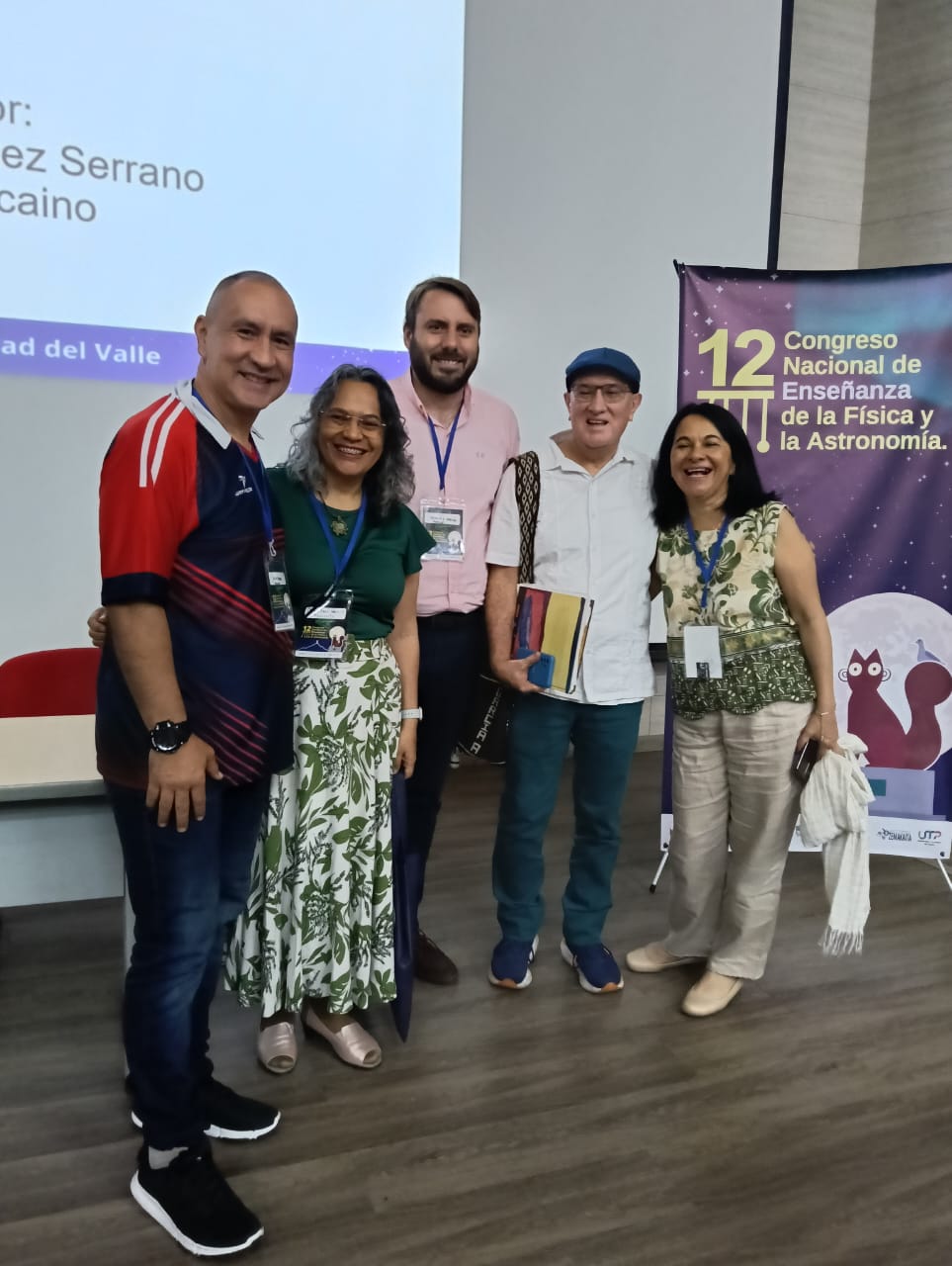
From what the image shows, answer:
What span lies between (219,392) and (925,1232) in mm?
1861

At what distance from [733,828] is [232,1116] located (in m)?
1.32

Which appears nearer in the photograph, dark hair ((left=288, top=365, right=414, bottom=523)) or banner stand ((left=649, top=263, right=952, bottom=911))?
dark hair ((left=288, top=365, right=414, bottom=523))

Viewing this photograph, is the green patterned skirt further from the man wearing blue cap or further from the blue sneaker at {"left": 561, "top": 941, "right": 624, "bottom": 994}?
the blue sneaker at {"left": 561, "top": 941, "right": 624, "bottom": 994}

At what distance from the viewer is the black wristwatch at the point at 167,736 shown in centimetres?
134

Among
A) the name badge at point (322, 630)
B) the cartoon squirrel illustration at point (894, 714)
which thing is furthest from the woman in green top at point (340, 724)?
the cartoon squirrel illustration at point (894, 714)

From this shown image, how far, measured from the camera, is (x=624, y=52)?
383 cm

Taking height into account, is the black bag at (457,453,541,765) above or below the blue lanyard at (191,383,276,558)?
below

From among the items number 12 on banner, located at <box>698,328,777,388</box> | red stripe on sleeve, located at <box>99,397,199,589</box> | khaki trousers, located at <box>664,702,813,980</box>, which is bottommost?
khaki trousers, located at <box>664,702,813,980</box>

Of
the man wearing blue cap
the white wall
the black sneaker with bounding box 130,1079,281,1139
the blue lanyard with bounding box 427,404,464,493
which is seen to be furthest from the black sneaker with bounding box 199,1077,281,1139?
the white wall

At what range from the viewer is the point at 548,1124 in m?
1.86

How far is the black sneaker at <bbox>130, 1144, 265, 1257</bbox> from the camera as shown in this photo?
1.49 metres

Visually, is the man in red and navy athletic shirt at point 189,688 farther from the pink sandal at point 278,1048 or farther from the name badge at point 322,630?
the pink sandal at point 278,1048

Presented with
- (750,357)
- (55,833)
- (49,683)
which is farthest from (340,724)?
(750,357)

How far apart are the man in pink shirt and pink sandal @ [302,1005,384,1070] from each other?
1.18 feet
